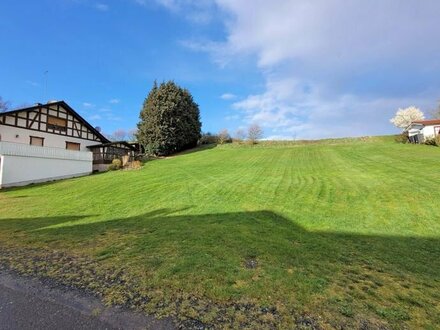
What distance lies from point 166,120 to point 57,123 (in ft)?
39.9

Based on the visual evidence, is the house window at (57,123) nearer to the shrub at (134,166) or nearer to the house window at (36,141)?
the house window at (36,141)

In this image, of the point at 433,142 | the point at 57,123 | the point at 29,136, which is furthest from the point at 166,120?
the point at 433,142

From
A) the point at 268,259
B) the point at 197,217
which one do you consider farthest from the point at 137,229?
the point at 268,259

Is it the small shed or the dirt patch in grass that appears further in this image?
the small shed

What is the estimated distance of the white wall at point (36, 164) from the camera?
1981cm

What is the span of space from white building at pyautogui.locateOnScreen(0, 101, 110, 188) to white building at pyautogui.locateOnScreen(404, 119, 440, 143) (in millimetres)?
36376

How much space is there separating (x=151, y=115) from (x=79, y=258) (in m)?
31.7

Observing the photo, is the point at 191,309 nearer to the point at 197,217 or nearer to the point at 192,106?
the point at 197,217

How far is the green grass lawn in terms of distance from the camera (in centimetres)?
375

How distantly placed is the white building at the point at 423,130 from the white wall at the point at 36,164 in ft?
118

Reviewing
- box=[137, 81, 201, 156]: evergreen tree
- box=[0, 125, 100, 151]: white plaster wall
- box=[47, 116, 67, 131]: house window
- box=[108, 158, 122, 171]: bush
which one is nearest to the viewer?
box=[0, 125, 100, 151]: white plaster wall

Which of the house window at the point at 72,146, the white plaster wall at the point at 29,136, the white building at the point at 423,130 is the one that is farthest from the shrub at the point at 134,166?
the white building at the point at 423,130

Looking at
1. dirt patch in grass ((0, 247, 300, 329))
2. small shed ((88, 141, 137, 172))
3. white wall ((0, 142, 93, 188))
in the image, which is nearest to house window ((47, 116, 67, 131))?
small shed ((88, 141, 137, 172))

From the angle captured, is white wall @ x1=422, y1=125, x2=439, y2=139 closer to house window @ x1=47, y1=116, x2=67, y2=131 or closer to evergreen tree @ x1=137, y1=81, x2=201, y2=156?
evergreen tree @ x1=137, y1=81, x2=201, y2=156
